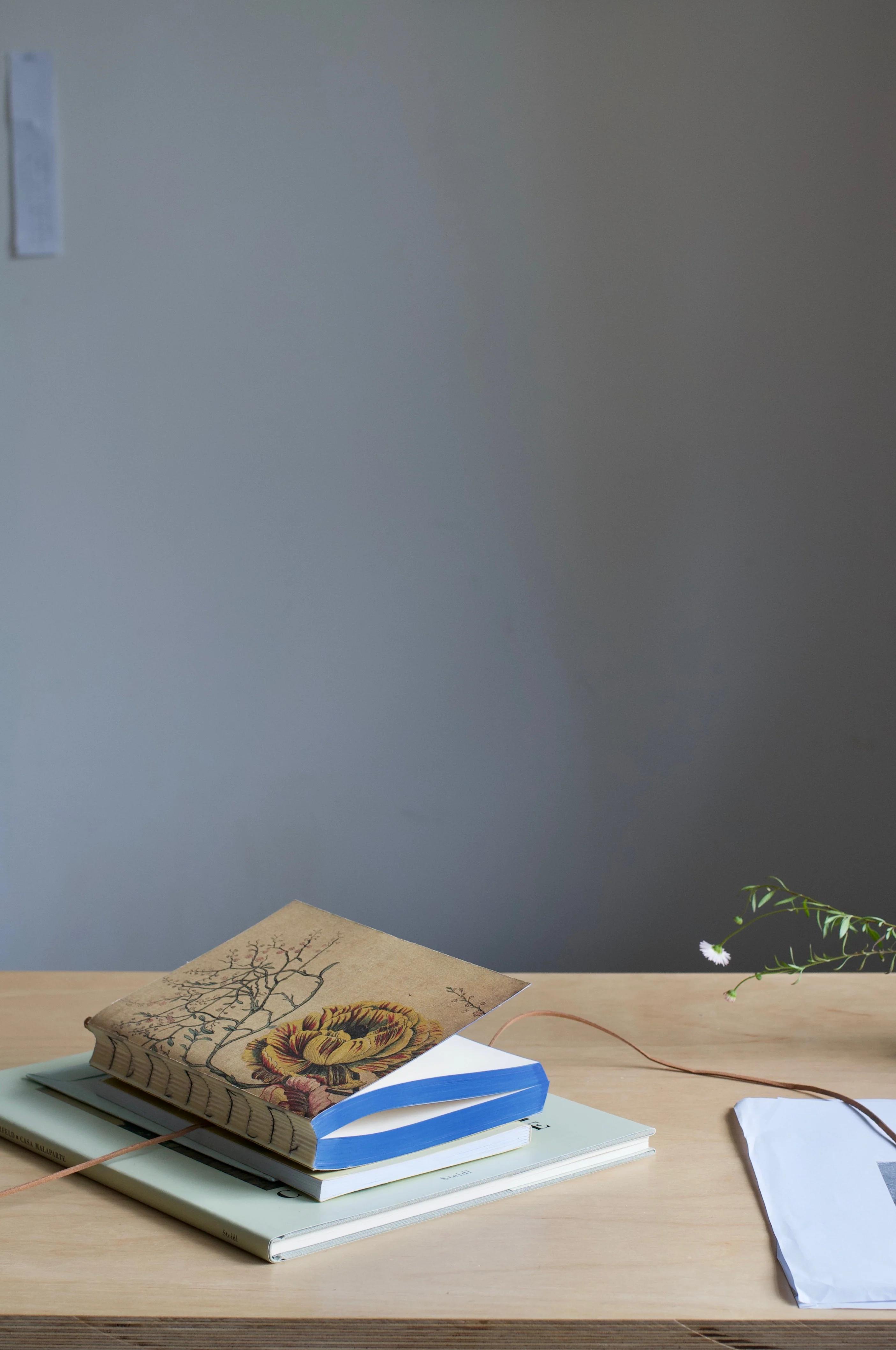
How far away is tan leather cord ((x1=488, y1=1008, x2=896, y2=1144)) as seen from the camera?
0.68 metres

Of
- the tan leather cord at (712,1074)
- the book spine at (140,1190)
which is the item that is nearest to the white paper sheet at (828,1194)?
the tan leather cord at (712,1074)

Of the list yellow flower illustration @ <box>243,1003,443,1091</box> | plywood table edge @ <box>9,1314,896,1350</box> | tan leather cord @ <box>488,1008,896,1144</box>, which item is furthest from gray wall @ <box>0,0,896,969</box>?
plywood table edge @ <box>9,1314,896,1350</box>

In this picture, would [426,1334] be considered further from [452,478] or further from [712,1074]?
[452,478]

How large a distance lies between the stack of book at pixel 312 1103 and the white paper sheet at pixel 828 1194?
A: 0.26 feet

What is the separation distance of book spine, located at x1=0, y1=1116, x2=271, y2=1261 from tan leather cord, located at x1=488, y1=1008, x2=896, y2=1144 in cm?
26

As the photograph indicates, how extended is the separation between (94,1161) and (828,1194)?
371 millimetres

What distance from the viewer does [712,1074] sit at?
76 centimetres

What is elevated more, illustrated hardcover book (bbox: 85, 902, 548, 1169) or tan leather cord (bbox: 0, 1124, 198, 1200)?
illustrated hardcover book (bbox: 85, 902, 548, 1169)

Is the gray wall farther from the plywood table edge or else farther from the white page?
the plywood table edge

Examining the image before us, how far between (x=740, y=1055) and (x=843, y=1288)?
300mm

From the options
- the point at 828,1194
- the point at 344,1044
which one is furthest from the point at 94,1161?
the point at 828,1194

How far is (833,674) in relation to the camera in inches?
77.2

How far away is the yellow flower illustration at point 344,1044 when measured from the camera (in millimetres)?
560

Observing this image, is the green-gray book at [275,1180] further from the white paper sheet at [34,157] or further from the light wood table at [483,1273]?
the white paper sheet at [34,157]
